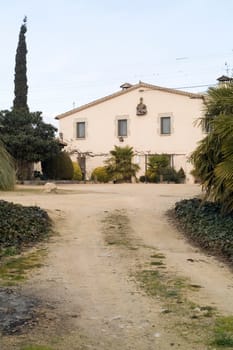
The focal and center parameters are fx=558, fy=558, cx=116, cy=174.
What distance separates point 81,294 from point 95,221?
23.2ft

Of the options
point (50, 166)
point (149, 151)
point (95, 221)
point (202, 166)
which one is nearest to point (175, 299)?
point (202, 166)

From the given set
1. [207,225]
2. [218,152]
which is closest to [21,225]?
[207,225]

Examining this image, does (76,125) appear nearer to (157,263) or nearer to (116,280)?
(157,263)

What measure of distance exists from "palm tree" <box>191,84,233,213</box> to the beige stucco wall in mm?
28710

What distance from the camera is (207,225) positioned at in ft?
40.6

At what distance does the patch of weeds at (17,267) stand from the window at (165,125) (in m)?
34.3

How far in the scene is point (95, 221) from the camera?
14273 mm

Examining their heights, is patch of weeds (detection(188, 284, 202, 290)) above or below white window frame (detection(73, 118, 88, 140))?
below

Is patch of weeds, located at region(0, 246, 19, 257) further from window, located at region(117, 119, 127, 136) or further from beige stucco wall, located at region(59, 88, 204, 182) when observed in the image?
window, located at region(117, 119, 127, 136)

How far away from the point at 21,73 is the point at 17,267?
31.0 meters

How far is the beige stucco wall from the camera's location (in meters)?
43.3

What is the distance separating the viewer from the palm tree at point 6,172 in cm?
988

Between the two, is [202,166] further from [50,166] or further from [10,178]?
[50,166]

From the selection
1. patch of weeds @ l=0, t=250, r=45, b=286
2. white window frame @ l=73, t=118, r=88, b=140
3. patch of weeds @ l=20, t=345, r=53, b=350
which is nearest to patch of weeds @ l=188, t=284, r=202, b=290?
patch of weeds @ l=0, t=250, r=45, b=286
